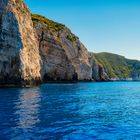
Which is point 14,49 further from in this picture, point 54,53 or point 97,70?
point 97,70

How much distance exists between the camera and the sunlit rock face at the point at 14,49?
66500mm

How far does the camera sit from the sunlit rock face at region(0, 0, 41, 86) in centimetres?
6650

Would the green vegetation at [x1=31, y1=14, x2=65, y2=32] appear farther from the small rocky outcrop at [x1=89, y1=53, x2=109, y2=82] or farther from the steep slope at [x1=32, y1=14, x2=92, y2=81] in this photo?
the small rocky outcrop at [x1=89, y1=53, x2=109, y2=82]

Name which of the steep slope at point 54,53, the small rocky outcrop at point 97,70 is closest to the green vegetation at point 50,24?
the steep slope at point 54,53

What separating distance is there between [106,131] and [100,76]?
15837 cm

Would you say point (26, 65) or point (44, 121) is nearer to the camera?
point (44, 121)

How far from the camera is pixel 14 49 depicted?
224 ft

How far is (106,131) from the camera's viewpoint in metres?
21.9

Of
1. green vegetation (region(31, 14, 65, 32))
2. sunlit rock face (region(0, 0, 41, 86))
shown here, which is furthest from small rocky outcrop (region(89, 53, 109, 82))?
sunlit rock face (region(0, 0, 41, 86))

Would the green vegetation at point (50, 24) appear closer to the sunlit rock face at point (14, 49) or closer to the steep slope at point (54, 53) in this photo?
the steep slope at point (54, 53)

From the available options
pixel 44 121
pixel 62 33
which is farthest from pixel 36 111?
pixel 62 33

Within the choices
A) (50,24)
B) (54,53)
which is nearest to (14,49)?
(54,53)

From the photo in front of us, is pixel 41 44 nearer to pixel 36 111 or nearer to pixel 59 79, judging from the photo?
pixel 59 79

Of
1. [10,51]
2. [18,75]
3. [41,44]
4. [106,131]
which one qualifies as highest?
[41,44]
